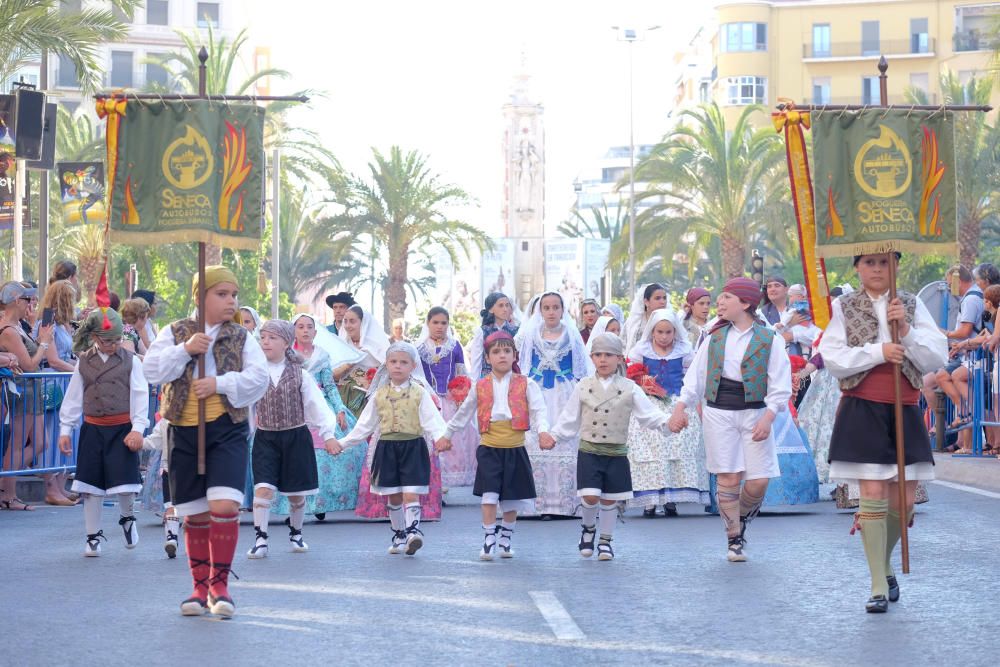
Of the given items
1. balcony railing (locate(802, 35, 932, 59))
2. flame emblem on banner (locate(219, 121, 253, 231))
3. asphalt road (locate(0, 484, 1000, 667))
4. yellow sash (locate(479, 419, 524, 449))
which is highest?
balcony railing (locate(802, 35, 932, 59))

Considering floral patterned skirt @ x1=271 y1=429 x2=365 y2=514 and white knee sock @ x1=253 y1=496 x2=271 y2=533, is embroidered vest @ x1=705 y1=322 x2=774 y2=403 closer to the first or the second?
white knee sock @ x1=253 y1=496 x2=271 y2=533

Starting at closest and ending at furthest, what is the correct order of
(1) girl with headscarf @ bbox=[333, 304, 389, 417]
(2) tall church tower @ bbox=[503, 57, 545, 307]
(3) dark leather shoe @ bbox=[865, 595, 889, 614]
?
(3) dark leather shoe @ bbox=[865, 595, 889, 614]
(1) girl with headscarf @ bbox=[333, 304, 389, 417]
(2) tall church tower @ bbox=[503, 57, 545, 307]

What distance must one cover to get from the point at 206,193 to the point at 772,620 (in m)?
4.03

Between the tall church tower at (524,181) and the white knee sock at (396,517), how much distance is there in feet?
345

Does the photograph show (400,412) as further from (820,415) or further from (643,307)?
(820,415)

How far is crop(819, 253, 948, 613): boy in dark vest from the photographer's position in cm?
859

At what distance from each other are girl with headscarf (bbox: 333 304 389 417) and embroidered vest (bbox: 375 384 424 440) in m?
3.44

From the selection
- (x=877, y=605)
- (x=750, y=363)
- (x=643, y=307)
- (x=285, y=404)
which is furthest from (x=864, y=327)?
(x=643, y=307)

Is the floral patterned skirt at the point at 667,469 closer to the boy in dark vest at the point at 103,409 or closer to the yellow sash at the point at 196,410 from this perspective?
the boy in dark vest at the point at 103,409

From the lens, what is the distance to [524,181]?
389ft

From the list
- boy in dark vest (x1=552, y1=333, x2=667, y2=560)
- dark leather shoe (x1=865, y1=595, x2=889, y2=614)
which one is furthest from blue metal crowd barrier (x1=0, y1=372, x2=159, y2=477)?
dark leather shoe (x1=865, y1=595, x2=889, y2=614)

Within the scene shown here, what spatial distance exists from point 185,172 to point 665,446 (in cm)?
655

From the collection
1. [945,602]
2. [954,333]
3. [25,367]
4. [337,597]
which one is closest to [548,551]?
[337,597]

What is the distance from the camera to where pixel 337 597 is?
923 cm
